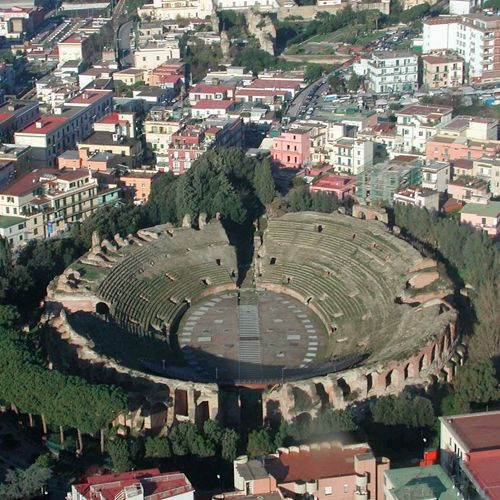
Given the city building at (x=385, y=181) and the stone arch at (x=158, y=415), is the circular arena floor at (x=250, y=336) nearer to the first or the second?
the stone arch at (x=158, y=415)

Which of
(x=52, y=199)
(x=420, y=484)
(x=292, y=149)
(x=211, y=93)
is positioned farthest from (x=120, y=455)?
(x=211, y=93)

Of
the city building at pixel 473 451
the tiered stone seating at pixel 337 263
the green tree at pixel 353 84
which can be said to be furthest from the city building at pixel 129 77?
the city building at pixel 473 451

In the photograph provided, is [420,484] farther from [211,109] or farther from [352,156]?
[211,109]

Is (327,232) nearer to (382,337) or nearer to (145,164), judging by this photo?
(382,337)

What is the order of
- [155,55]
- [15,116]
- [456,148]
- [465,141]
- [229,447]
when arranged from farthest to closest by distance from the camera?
[155,55] < [15,116] < [465,141] < [456,148] < [229,447]

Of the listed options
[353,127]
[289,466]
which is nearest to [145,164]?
[353,127]

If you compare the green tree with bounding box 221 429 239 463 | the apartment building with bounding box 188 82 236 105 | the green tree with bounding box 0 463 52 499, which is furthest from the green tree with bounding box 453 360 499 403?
the apartment building with bounding box 188 82 236 105

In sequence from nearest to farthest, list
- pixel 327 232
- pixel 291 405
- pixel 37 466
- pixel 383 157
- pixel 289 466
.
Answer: pixel 289 466
pixel 37 466
pixel 291 405
pixel 327 232
pixel 383 157
